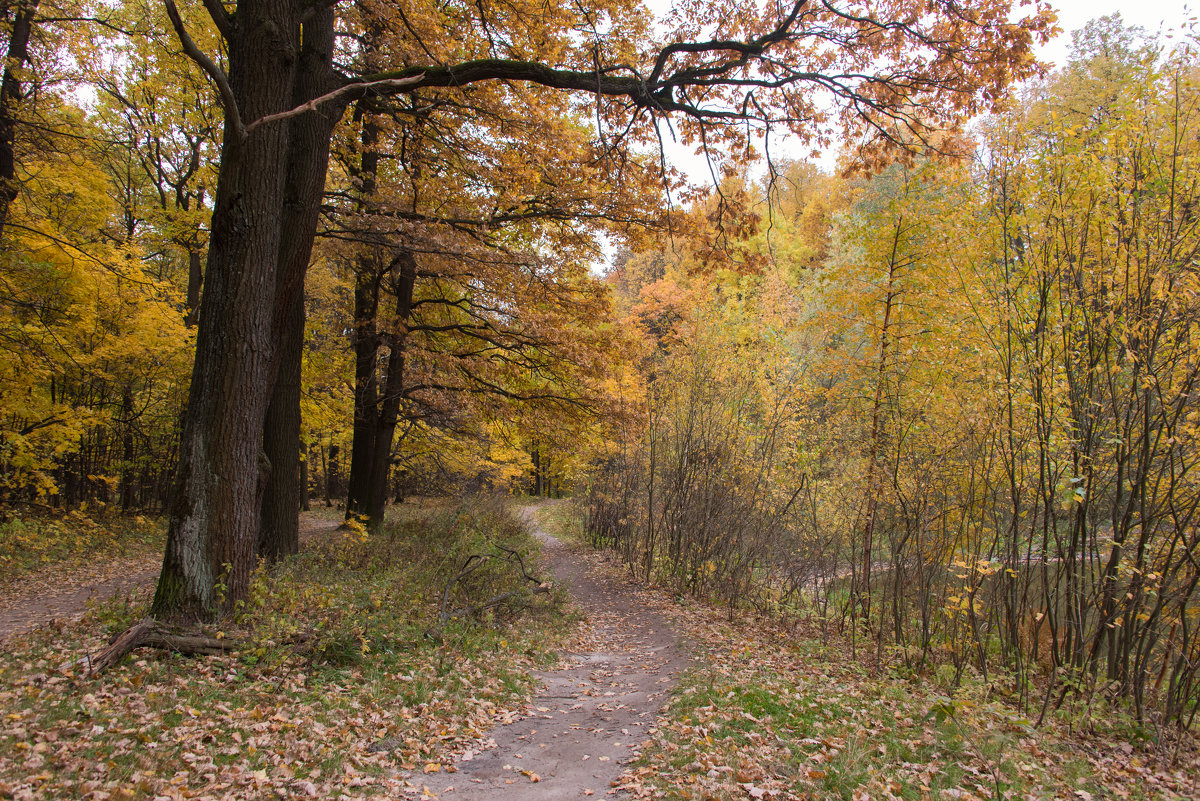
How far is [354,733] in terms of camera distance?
172 inches

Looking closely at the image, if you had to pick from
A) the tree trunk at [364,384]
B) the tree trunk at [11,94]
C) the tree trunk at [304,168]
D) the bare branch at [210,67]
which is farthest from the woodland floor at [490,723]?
the tree trunk at [11,94]

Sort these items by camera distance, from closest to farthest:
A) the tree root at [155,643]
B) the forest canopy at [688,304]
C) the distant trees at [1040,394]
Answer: the tree root at [155,643] < the forest canopy at [688,304] < the distant trees at [1040,394]

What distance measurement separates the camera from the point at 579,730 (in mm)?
5398

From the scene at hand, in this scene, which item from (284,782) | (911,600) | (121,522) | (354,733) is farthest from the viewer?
(121,522)

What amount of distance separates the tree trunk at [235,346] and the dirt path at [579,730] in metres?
2.82

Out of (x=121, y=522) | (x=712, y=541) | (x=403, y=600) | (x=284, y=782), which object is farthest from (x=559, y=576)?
(x=284, y=782)

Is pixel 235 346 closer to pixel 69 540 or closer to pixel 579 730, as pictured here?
pixel 579 730

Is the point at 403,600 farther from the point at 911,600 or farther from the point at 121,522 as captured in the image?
the point at 121,522

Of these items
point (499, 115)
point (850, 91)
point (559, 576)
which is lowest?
point (559, 576)

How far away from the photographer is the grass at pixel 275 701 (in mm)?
3268

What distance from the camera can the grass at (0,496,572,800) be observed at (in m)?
3.27

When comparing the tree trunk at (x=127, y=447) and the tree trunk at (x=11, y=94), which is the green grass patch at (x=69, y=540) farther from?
the tree trunk at (x=11, y=94)

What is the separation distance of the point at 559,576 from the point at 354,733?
11.0m

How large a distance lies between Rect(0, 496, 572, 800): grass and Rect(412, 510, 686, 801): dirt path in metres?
0.27
